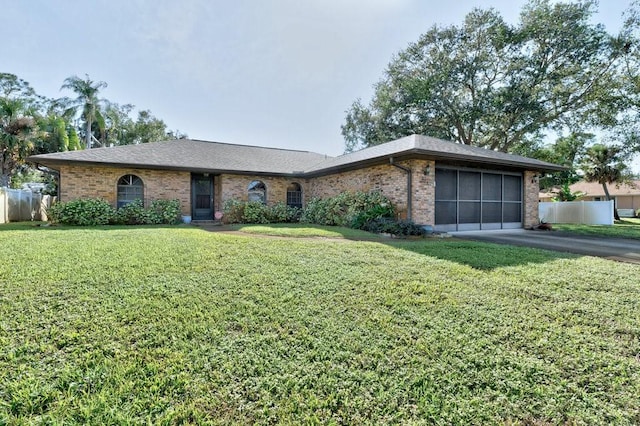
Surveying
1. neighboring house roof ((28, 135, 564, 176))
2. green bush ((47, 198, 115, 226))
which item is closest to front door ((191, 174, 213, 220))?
neighboring house roof ((28, 135, 564, 176))

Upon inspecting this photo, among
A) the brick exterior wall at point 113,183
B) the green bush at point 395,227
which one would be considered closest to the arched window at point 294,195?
the brick exterior wall at point 113,183

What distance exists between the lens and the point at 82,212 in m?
11.1

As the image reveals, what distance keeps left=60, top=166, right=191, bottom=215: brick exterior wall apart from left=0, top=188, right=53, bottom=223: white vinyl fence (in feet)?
12.3

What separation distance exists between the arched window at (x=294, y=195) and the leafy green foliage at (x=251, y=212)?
4.17ft

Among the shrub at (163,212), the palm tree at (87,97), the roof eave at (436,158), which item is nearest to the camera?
the roof eave at (436,158)

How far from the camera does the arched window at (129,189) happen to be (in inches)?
485

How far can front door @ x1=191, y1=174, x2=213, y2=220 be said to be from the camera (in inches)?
548

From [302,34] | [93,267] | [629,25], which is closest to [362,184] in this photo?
[302,34]

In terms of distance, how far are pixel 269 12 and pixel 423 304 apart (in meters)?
11.2

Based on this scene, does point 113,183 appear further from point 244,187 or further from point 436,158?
point 436,158

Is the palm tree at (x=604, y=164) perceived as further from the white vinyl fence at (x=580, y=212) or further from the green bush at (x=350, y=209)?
the green bush at (x=350, y=209)

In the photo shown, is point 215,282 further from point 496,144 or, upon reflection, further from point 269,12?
point 496,144

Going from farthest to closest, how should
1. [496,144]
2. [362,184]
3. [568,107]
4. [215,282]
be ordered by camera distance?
[496,144]
[568,107]
[362,184]
[215,282]

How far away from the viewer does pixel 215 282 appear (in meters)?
4.21
